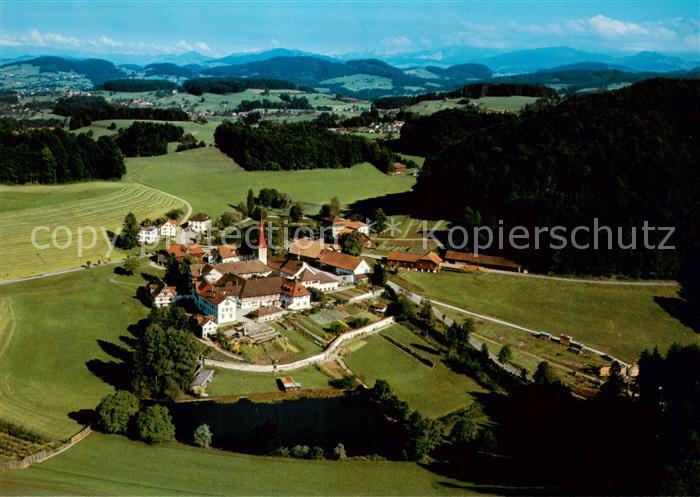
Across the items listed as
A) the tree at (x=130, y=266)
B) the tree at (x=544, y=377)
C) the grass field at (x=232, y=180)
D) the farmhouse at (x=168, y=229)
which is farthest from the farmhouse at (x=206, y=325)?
the grass field at (x=232, y=180)

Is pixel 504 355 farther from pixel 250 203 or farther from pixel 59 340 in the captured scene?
pixel 250 203

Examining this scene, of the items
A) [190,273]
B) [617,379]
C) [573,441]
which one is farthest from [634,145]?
[190,273]

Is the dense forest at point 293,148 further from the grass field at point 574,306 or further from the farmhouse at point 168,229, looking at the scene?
the grass field at point 574,306

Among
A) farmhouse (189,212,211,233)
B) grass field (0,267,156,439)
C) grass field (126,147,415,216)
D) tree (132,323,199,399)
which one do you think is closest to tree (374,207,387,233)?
grass field (126,147,415,216)

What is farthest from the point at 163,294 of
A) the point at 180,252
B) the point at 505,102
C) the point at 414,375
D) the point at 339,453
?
the point at 505,102

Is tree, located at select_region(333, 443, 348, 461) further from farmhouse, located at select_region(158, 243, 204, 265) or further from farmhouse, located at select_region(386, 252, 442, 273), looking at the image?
farmhouse, located at select_region(158, 243, 204, 265)
